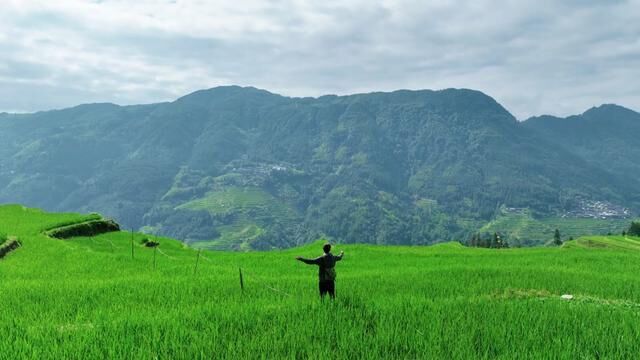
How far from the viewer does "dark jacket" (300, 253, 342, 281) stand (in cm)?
1258

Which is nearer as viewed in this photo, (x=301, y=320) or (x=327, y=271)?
(x=301, y=320)

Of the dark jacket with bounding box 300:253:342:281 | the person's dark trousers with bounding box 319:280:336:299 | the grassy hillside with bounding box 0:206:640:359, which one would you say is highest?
the dark jacket with bounding box 300:253:342:281

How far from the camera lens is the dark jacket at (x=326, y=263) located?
12.6m

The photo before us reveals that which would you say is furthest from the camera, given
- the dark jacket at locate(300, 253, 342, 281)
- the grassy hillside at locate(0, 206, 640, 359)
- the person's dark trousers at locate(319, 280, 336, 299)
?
the person's dark trousers at locate(319, 280, 336, 299)

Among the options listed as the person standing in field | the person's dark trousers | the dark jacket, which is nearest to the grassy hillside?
the person's dark trousers

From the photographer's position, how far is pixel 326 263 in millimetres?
12797

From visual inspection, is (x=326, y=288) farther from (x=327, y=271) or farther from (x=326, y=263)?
(x=326, y=263)

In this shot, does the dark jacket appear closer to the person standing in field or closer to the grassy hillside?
the person standing in field

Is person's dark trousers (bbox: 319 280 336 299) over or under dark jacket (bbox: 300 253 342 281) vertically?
under

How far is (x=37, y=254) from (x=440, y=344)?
2516cm

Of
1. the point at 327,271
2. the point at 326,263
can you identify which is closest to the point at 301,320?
the point at 326,263

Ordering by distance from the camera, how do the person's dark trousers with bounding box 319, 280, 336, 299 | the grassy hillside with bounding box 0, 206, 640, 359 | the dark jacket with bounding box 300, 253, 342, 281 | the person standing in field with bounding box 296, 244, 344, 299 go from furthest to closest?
the person's dark trousers with bounding box 319, 280, 336, 299 → the person standing in field with bounding box 296, 244, 344, 299 → the dark jacket with bounding box 300, 253, 342, 281 → the grassy hillside with bounding box 0, 206, 640, 359

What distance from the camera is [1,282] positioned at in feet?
59.4

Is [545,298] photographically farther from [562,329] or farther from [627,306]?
[562,329]
